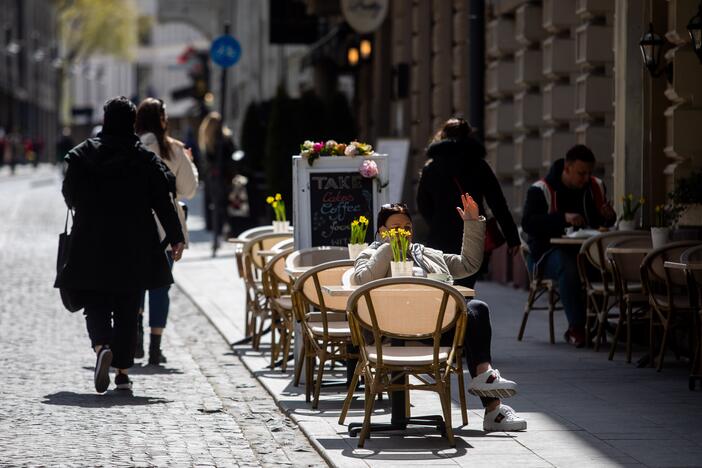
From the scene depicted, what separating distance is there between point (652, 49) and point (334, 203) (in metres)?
3.65

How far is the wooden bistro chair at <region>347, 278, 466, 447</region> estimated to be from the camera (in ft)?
27.6

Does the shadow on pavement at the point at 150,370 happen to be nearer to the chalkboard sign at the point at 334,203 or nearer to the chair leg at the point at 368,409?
the chalkboard sign at the point at 334,203

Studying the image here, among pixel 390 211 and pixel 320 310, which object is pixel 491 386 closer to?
pixel 390 211

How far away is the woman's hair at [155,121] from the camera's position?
493 inches

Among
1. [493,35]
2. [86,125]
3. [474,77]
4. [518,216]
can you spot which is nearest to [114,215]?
[474,77]

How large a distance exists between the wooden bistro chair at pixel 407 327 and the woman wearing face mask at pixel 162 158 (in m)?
4.15

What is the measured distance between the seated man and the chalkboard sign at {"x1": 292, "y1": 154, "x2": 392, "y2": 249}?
2.21 metres

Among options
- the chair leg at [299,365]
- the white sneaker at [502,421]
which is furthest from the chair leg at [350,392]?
the chair leg at [299,365]

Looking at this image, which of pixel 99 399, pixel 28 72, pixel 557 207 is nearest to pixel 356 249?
pixel 99 399

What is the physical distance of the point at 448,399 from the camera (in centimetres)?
849

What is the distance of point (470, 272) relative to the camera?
365 inches

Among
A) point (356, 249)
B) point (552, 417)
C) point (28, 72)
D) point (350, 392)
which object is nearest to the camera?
point (350, 392)

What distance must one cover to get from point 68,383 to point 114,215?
1245 millimetres

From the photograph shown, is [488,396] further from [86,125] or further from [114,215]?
[86,125]
